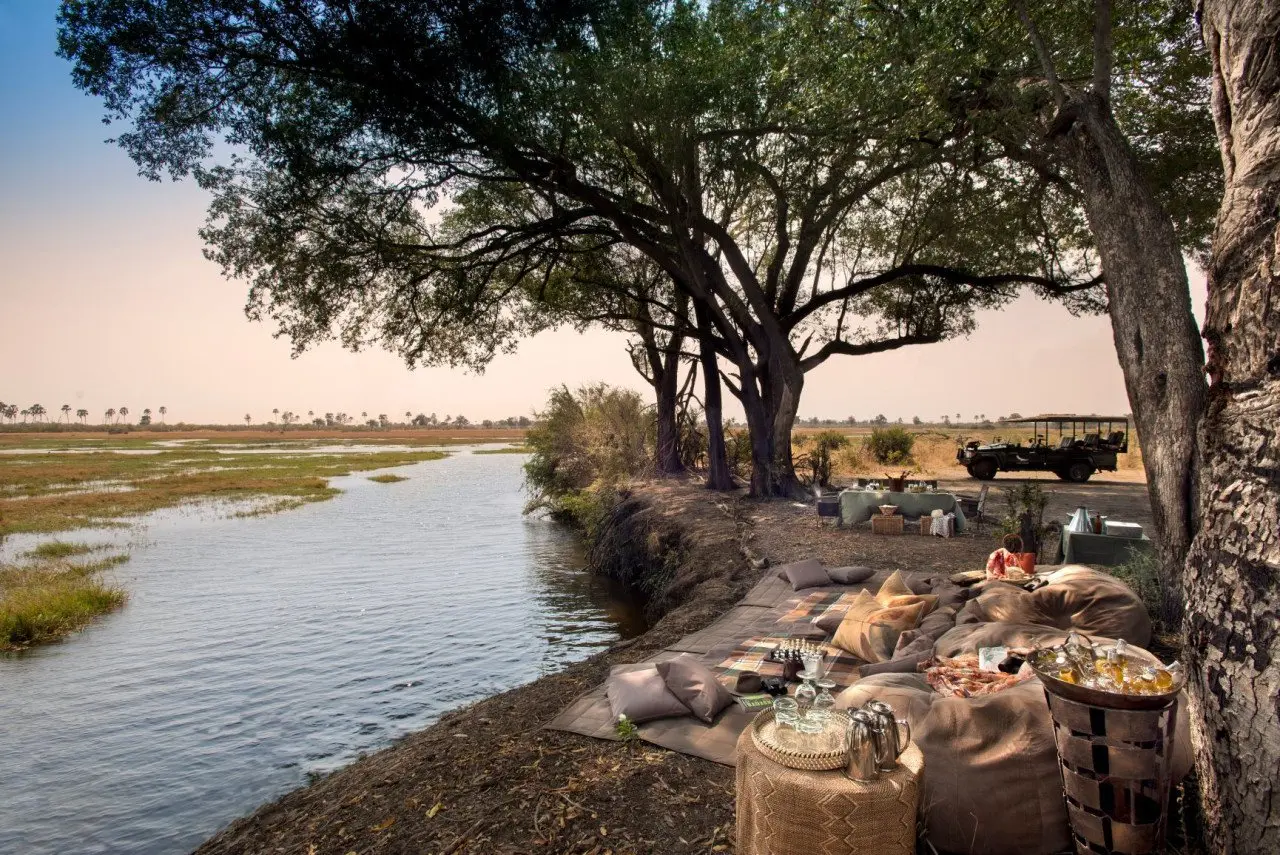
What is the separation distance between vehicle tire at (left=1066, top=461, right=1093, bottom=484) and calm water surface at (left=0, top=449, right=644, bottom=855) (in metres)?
13.5

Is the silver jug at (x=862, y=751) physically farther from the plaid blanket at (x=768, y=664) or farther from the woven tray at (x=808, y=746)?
the plaid blanket at (x=768, y=664)

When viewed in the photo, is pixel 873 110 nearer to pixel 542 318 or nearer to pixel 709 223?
pixel 709 223

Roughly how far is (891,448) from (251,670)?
24.6 m

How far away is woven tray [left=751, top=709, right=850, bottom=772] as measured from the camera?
2.64 m

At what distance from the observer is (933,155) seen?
1095cm

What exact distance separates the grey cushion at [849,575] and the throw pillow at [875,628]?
76.9 inches

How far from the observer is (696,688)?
15.2 feet

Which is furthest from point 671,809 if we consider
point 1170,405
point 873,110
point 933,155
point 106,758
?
point 933,155

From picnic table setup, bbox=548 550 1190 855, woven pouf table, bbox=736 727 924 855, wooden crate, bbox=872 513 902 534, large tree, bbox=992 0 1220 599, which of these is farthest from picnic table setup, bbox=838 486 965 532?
woven pouf table, bbox=736 727 924 855

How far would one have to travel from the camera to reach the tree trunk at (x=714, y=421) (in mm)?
17672

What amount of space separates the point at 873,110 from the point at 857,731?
8505mm

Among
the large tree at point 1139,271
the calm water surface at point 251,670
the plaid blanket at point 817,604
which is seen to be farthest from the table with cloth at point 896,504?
the large tree at point 1139,271

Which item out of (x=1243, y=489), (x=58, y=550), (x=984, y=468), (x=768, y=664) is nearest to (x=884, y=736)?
(x=1243, y=489)

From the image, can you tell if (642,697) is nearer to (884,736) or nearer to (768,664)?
(768,664)
